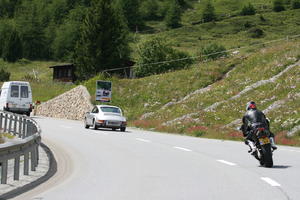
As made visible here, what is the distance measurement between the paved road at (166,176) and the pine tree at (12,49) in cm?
12268

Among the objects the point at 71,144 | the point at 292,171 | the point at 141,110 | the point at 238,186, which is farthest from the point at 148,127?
the point at 238,186

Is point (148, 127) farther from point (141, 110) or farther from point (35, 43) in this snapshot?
point (35, 43)

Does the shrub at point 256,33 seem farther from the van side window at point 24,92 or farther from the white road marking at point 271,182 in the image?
the white road marking at point 271,182

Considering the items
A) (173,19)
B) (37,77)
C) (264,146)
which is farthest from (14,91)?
(173,19)

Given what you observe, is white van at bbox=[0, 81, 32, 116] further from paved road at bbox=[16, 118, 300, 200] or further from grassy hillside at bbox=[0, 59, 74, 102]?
grassy hillside at bbox=[0, 59, 74, 102]

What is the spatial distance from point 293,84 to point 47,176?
1072 inches

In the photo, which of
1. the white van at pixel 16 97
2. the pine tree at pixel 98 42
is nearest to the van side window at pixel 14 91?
the white van at pixel 16 97

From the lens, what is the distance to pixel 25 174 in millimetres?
11305

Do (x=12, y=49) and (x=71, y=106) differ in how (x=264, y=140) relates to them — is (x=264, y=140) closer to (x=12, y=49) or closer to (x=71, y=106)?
(x=71, y=106)

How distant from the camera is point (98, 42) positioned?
77.3m

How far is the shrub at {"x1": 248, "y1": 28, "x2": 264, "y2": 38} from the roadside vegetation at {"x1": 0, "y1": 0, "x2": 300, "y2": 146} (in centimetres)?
27

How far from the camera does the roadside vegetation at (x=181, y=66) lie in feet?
114

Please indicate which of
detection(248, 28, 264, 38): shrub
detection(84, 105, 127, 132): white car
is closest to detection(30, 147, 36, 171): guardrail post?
detection(84, 105, 127, 132): white car

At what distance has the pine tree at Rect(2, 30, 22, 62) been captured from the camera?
136000 mm
